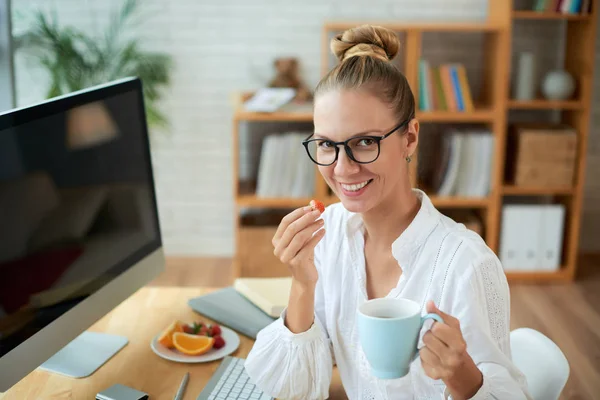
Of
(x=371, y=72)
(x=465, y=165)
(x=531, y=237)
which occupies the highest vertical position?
(x=371, y=72)

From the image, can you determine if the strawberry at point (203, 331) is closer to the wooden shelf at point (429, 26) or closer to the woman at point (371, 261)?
the woman at point (371, 261)

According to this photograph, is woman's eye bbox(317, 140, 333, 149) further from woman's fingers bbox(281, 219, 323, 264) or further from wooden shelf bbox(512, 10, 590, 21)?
wooden shelf bbox(512, 10, 590, 21)

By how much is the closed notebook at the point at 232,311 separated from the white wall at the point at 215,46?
2.31 metres

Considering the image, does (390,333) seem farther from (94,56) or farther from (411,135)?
(94,56)

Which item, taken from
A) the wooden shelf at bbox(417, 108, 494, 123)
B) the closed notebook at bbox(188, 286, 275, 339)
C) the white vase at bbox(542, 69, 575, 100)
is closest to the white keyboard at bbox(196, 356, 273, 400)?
the closed notebook at bbox(188, 286, 275, 339)

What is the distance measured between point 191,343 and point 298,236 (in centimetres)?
46

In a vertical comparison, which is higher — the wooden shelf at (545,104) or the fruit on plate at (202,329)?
the wooden shelf at (545,104)

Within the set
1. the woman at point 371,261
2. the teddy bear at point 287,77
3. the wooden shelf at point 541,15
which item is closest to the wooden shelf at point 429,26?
the wooden shelf at point 541,15

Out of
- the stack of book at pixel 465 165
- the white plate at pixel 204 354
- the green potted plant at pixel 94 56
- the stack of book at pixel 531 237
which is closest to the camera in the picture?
the white plate at pixel 204 354

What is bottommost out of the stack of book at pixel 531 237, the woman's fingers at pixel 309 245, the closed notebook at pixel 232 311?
the stack of book at pixel 531 237

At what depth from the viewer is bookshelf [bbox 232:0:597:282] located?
3727 millimetres

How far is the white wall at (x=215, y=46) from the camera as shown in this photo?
4027mm

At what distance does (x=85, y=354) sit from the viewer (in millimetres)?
1673

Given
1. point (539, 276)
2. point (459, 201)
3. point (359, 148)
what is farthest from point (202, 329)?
point (539, 276)
